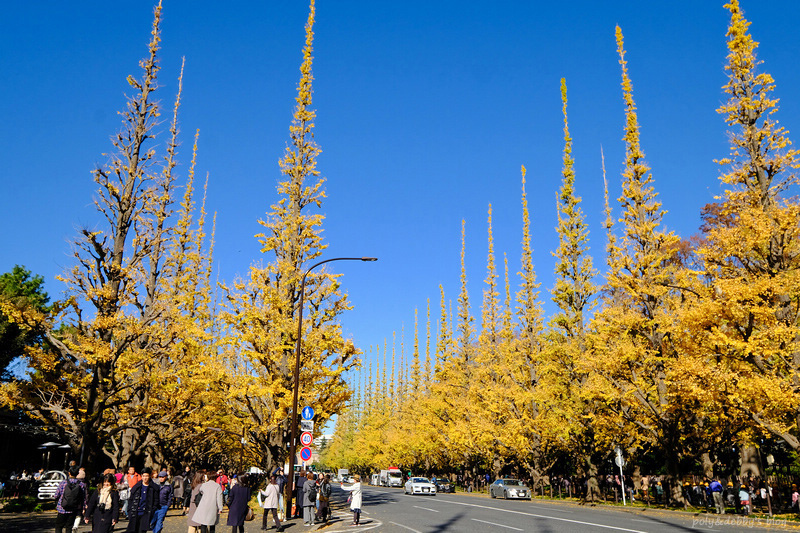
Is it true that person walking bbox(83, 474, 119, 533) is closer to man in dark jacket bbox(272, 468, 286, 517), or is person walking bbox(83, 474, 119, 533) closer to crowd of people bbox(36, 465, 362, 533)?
crowd of people bbox(36, 465, 362, 533)

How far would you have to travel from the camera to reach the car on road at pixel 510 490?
31.6 m

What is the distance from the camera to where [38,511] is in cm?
1934

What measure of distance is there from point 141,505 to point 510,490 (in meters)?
25.8

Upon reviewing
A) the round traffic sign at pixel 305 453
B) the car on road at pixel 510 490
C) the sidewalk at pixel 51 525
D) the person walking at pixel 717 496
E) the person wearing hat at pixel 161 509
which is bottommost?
the car on road at pixel 510 490

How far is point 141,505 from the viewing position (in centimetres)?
1076

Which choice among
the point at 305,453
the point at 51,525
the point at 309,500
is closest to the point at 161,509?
the point at 305,453

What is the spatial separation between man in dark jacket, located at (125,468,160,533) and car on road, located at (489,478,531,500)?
25.4 metres

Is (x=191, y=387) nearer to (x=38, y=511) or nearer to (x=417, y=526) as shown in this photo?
(x=38, y=511)

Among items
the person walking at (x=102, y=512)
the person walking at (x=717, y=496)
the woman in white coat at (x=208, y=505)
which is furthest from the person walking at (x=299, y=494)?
the person walking at (x=717, y=496)

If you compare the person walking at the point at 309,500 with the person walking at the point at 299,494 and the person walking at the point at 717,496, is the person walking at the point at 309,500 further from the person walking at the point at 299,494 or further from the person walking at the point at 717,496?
the person walking at the point at 717,496

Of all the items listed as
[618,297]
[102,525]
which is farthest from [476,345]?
[102,525]

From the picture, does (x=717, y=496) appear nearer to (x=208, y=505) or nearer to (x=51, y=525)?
(x=208, y=505)

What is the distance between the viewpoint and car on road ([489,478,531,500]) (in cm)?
3161

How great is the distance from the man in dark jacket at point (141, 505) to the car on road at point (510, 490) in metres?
25.4
